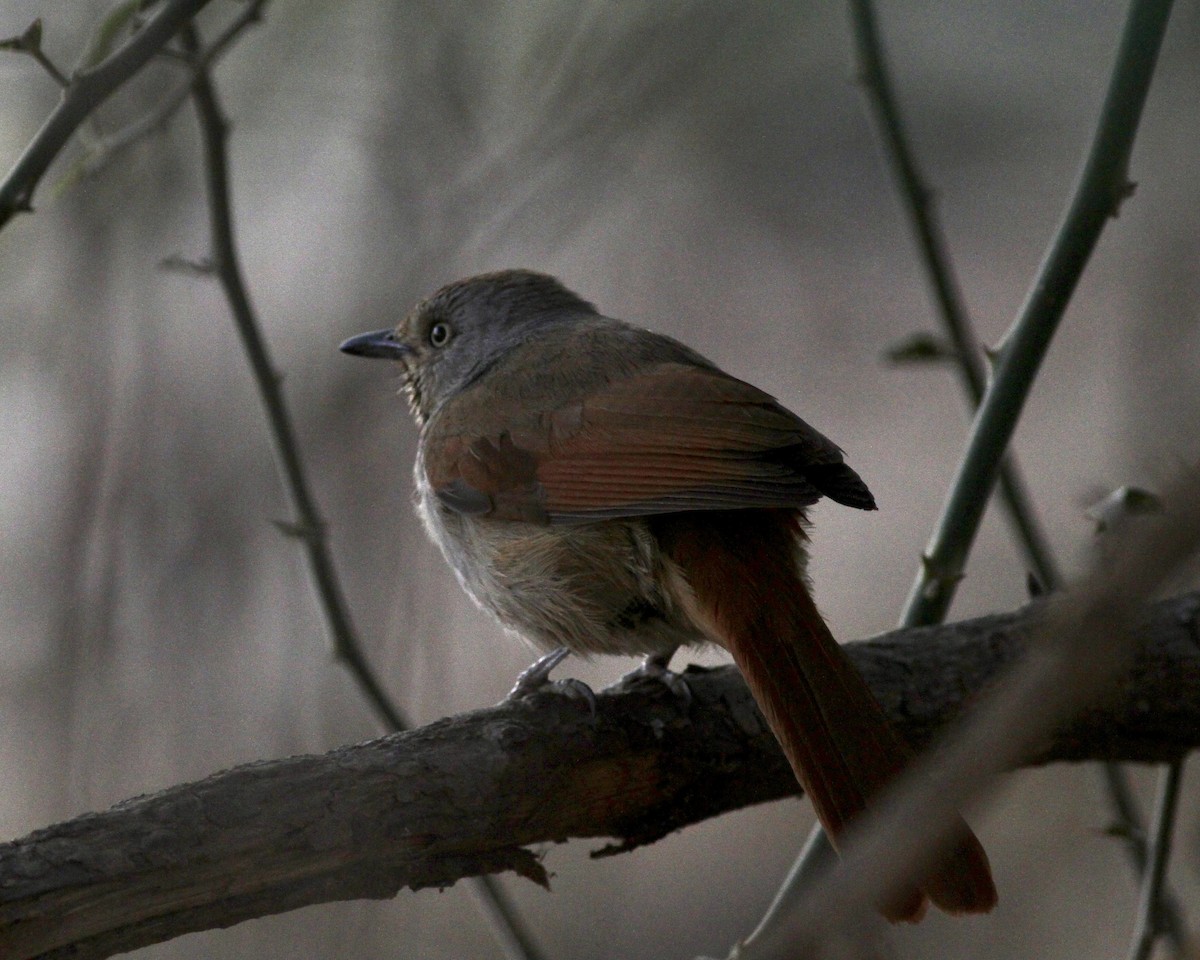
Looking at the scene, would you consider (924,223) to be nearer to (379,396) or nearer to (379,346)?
(379,346)

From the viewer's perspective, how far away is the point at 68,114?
2451 mm

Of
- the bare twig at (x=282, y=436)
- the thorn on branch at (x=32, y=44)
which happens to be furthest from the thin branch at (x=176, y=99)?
the thorn on branch at (x=32, y=44)

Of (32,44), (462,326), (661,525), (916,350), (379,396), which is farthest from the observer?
(379,396)

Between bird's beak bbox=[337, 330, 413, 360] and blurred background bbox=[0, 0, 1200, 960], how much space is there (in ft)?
0.84

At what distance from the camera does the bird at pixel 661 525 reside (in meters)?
2.76

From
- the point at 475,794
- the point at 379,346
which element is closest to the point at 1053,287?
the point at 475,794

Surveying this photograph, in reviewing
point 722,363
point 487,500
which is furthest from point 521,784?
point 722,363

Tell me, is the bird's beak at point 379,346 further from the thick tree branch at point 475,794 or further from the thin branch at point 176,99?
the thick tree branch at point 475,794

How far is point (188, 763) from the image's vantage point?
457 centimetres

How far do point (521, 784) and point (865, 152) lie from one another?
215 inches

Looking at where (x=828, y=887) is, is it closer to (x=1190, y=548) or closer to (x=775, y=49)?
(x=1190, y=548)

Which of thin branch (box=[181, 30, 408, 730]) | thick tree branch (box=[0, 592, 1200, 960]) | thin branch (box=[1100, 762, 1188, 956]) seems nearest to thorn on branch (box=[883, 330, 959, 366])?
thick tree branch (box=[0, 592, 1200, 960])

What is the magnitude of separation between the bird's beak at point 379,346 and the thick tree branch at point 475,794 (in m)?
1.82

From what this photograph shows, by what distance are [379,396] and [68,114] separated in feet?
10.1
